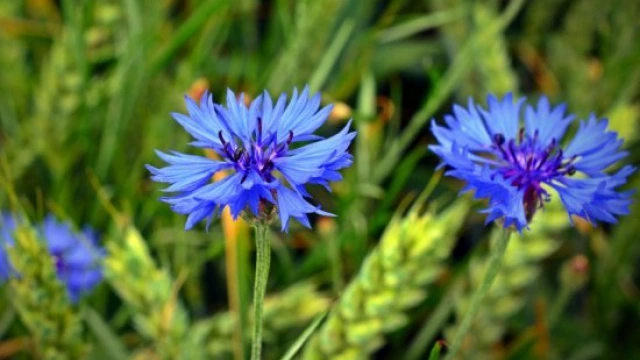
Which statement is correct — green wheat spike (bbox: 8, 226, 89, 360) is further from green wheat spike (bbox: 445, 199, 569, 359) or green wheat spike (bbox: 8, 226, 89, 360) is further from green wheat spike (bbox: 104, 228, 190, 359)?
green wheat spike (bbox: 445, 199, 569, 359)

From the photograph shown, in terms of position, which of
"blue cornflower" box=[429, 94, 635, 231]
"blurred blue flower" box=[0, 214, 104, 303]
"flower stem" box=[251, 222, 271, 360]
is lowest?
"flower stem" box=[251, 222, 271, 360]

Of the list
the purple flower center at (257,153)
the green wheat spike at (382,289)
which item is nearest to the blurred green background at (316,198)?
the green wheat spike at (382,289)

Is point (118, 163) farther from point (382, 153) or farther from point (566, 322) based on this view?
point (566, 322)

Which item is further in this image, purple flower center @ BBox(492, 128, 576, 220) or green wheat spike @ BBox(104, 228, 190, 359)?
green wheat spike @ BBox(104, 228, 190, 359)

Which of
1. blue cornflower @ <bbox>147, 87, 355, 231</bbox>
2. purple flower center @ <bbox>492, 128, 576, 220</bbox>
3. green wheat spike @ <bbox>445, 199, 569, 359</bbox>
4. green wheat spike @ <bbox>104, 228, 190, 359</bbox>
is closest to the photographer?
blue cornflower @ <bbox>147, 87, 355, 231</bbox>

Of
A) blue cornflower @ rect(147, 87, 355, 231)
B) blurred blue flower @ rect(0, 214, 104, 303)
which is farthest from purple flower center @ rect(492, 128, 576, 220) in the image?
blurred blue flower @ rect(0, 214, 104, 303)

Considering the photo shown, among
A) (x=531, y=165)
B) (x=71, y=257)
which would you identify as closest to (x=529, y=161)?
(x=531, y=165)
